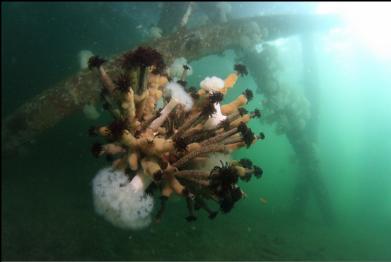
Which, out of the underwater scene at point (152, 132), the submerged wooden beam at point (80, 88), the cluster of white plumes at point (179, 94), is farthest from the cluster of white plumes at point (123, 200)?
the submerged wooden beam at point (80, 88)

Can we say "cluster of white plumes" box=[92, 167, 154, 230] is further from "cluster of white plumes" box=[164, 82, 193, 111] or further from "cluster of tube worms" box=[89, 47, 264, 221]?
"cluster of white plumes" box=[164, 82, 193, 111]

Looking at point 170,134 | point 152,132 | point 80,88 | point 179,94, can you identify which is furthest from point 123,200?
point 80,88

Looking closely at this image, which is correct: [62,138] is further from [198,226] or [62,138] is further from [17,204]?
[198,226]

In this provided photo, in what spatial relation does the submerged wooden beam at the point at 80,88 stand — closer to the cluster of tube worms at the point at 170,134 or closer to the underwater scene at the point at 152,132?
the underwater scene at the point at 152,132

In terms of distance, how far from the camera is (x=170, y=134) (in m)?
3.13

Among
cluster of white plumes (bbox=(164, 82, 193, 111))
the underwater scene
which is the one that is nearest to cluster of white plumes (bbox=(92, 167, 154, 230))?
the underwater scene

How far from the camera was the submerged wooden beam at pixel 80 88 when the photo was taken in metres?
6.30

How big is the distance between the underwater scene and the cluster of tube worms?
0.01m

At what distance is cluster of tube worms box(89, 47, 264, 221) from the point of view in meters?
2.76

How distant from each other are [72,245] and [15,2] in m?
11.9

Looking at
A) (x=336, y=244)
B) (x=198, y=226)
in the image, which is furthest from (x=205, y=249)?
(x=336, y=244)

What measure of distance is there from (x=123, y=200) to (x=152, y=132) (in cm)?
63

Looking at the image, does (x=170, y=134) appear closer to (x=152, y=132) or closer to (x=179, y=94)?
(x=152, y=132)

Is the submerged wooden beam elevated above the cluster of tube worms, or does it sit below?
above
